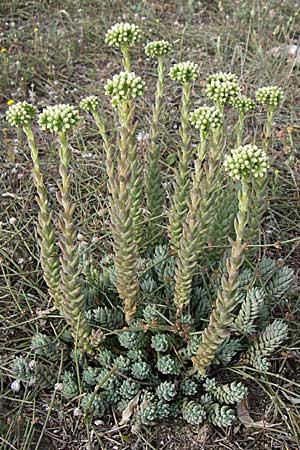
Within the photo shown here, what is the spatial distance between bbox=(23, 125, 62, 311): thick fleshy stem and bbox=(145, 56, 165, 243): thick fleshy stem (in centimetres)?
46

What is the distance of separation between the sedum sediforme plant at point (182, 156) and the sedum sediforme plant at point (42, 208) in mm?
463

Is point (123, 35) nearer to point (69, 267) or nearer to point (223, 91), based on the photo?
point (223, 91)

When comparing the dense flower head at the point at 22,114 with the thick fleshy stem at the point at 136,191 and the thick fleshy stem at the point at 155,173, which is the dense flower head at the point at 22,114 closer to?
the thick fleshy stem at the point at 136,191

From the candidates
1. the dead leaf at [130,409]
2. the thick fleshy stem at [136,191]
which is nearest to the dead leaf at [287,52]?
the thick fleshy stem at [136,191]

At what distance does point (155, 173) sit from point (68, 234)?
57 centimetres

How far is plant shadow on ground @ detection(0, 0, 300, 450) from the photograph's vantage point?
6.24ft

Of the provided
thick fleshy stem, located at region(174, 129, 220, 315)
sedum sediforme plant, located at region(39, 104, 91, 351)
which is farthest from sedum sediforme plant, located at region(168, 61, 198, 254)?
sedum sediforme plant, located at region(39, 104, 91, 351)

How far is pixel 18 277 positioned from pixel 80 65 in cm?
210

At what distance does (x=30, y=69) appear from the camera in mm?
3834

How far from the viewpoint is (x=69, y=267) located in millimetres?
1702

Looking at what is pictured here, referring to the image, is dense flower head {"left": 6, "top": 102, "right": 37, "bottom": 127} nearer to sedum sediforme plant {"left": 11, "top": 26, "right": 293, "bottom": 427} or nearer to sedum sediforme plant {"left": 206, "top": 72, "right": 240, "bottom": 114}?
sedum sediforme plant {"left": 11, "top": 26, "right": 293, "bottom": 427}

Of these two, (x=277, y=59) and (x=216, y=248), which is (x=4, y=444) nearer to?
(x=216, y=248)

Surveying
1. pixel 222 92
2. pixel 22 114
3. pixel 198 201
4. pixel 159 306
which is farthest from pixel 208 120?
pixel 159 306

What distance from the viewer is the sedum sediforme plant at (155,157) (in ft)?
6.55
